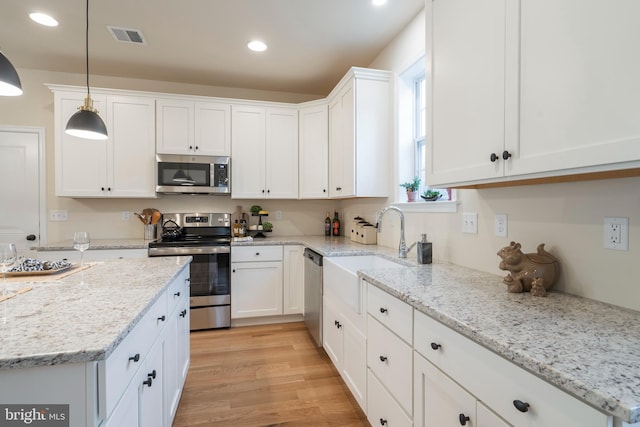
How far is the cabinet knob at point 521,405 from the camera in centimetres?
74

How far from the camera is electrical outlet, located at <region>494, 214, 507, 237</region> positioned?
5.19 ft

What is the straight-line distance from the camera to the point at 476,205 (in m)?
1.78

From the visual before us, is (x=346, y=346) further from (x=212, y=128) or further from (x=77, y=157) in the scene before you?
(x=77, y=157)

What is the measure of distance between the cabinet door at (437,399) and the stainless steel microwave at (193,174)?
281 cm

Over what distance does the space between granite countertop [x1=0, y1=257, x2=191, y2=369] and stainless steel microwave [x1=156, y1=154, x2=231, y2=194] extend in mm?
1755

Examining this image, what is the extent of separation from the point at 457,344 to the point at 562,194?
31.6 inches

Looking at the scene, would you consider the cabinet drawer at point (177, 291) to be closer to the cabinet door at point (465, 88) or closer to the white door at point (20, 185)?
the cabinet door at point (465, 88)

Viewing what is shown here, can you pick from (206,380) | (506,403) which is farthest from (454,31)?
(206,380)

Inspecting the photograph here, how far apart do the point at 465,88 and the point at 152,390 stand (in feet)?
6.10

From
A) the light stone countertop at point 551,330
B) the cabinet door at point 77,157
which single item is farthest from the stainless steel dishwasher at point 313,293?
the cabinet door at point 77,157

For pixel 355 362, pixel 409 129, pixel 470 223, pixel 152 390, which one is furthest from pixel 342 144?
pixel 152 390

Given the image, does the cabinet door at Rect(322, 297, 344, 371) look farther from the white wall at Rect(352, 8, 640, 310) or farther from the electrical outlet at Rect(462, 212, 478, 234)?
the electrical outlet at Rect(462, 212, 478, 234)

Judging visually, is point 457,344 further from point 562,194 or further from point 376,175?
point 376,175

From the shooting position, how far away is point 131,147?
3254 mm
